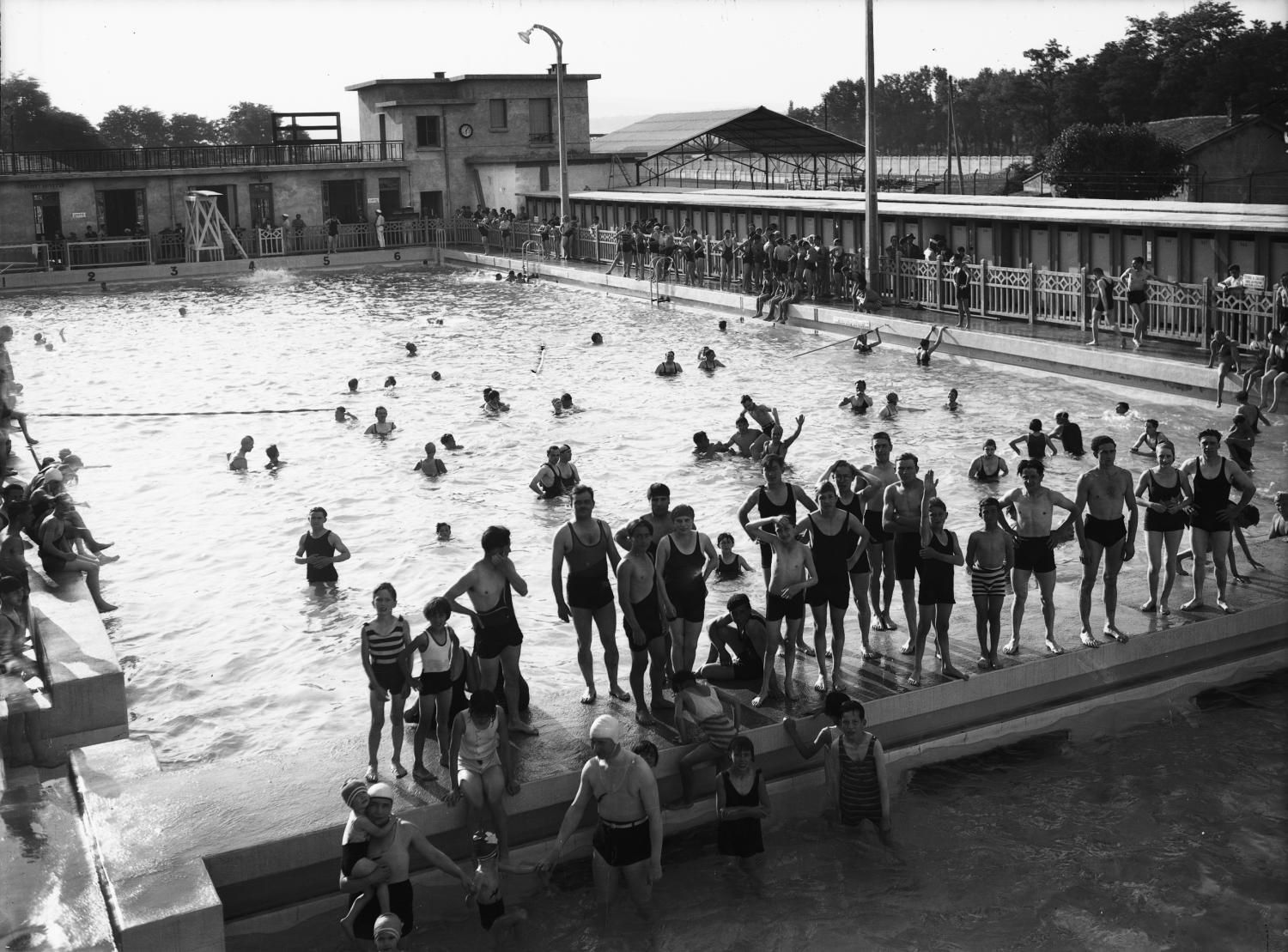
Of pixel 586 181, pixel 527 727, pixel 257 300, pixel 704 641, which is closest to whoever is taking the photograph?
pixel 527 727

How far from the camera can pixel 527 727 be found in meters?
10.0

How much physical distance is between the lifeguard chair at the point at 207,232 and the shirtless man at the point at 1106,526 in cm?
4463

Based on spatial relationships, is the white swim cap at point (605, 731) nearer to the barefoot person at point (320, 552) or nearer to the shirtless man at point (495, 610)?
the shirtless man at point (495, 610)

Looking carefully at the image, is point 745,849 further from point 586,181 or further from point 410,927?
point 586,181

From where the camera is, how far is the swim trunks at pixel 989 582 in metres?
10.6

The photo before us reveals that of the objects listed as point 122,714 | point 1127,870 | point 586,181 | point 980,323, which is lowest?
point 1127,870

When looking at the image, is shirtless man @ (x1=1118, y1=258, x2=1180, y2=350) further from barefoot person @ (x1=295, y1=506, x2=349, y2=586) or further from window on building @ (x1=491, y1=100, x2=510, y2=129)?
window on building @ (x1=491, y1=100, x2=510, y2=129)

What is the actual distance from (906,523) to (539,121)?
54.3 meters

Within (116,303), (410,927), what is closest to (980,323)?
(410,927)

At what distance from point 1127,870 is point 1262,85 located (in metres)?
61.4

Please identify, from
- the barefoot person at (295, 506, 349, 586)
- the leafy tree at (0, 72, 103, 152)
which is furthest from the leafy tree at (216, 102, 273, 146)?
the barefoot person at (295, 506, 349, 586)

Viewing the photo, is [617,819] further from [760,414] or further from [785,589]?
[760,414]

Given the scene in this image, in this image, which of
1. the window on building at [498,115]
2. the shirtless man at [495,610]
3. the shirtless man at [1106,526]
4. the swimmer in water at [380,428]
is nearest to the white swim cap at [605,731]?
the shirtless man at [495,610]

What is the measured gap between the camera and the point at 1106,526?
11.3m
